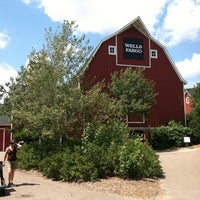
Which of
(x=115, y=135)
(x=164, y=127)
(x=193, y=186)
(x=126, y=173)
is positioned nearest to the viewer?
(x=193, y=186)

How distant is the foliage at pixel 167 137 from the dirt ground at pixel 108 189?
17135mm

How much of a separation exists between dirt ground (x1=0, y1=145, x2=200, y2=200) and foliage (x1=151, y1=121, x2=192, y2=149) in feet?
56.2

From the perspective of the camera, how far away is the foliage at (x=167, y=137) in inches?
1304

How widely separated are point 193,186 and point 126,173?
98.6 inches

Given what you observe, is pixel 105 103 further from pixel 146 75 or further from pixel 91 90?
pixel 146 75

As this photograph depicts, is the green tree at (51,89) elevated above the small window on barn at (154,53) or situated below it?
below

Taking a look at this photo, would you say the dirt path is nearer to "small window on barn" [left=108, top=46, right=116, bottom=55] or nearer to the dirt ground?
the dirt ground

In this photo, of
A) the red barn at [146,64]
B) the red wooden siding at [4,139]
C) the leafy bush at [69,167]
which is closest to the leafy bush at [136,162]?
the leafy bush at [69,167]

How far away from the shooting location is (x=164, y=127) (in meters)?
34.2

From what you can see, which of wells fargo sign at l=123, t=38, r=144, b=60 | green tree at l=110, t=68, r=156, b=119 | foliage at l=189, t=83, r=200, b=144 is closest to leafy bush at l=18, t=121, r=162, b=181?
green tree at l=110, t=68, r=156, b=119

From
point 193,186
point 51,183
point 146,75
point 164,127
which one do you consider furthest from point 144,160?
point 146,75

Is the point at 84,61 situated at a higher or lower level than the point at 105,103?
higher

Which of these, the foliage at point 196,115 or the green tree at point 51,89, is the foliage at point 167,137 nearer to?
the foliage at point 196,115

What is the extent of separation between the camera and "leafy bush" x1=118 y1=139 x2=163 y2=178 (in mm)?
14648
